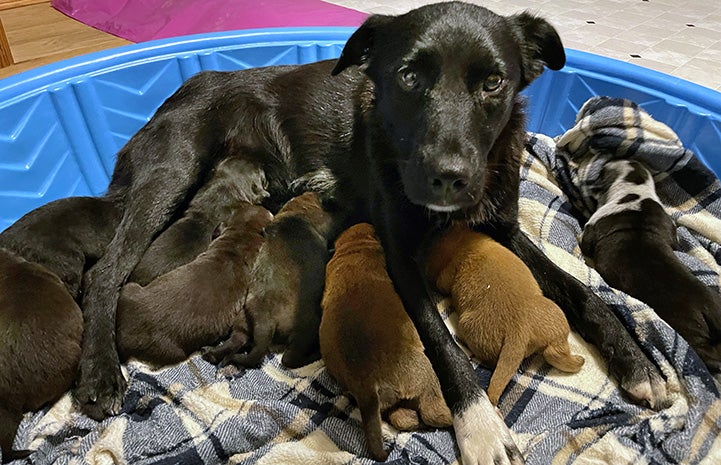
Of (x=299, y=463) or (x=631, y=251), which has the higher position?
(x=631, y=251)

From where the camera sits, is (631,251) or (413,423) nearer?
(413,423)

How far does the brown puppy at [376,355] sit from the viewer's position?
4.29 feet

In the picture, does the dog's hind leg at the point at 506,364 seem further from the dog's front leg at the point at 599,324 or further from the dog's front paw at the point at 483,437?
the dog's front leg at the point at 599,324

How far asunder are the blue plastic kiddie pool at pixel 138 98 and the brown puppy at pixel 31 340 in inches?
36.0

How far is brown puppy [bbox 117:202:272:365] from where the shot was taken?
1532 mm

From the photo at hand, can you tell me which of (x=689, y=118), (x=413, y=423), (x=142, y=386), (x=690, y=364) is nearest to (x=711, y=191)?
(x=689, y=118)

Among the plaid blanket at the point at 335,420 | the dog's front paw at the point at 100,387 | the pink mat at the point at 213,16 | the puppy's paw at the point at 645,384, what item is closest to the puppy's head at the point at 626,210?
the plaid blanket at the point at 335,420

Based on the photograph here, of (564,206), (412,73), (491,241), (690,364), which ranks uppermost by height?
(412,73)

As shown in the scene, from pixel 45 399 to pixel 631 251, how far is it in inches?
69.1

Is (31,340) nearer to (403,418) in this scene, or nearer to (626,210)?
(403,418)

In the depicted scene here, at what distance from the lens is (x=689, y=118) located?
229cm

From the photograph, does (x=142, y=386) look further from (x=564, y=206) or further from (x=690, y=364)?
(x=564, y=206)

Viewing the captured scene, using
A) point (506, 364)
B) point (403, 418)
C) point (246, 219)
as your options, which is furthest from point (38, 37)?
point (506, 364)

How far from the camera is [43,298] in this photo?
1.49 meters
